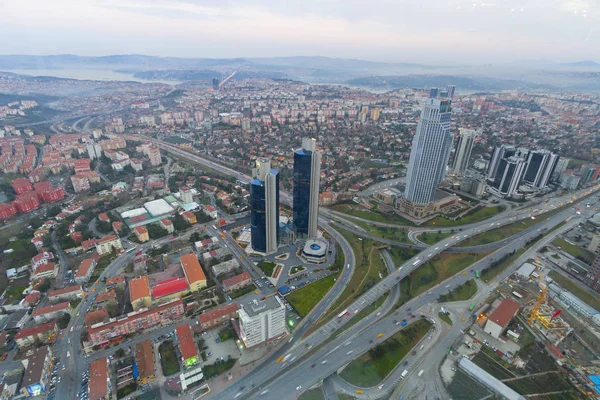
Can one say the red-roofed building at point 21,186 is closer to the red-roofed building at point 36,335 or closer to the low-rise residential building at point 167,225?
the low-rise residential building at point 167,225

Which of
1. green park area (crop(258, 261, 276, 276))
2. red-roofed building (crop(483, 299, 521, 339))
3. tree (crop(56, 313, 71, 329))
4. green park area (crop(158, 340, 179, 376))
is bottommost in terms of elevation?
tree (crop(56, 313, 71, 329))

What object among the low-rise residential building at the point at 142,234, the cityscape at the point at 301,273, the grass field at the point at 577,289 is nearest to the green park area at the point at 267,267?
the cityscape at the point at 301,273

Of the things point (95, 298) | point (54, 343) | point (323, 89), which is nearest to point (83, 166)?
point (95, 298)

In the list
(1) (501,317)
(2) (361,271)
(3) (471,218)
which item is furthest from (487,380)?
(3) (471,218)

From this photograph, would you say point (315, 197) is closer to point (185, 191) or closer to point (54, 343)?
point (185, 191)

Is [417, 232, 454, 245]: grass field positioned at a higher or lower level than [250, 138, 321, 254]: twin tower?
lower

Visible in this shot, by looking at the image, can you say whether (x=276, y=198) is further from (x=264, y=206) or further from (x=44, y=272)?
(x=44, y=272)

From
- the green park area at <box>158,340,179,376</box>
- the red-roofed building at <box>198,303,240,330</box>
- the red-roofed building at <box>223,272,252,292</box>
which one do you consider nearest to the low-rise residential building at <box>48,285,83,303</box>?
the green park area at <box>158,340,179,376</box>

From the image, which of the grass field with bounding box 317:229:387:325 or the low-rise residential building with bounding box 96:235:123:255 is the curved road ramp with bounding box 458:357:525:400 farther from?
the low-rise residential building with bounding box 96:235:123:255
